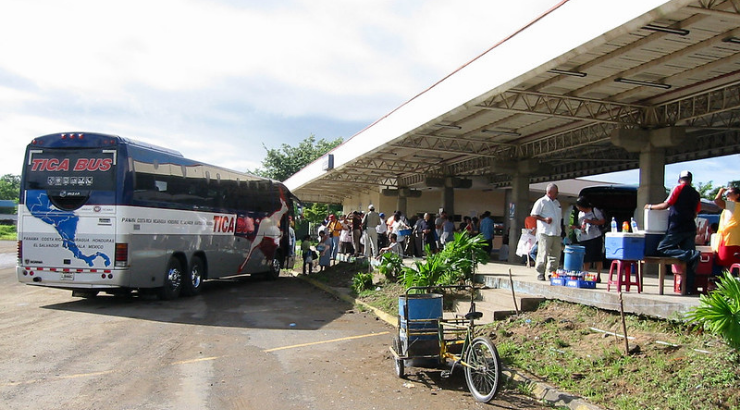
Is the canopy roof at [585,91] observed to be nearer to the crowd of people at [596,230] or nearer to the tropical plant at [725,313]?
the crowd of people at [596,230]

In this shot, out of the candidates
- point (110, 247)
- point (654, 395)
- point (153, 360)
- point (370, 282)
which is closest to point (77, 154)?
point (110, 247)

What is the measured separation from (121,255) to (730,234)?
1094cm

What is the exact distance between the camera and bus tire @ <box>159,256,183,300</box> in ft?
45.1

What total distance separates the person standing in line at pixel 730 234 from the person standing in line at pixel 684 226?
0.91 feet

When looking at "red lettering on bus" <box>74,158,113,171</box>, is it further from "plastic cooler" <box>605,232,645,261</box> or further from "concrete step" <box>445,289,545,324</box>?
"plastic cooler" <box>605,232,645,261</box>

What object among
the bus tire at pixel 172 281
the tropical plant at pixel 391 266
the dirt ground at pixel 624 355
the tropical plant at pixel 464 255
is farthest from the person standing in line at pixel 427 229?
the dirt ground at pixel 624 355

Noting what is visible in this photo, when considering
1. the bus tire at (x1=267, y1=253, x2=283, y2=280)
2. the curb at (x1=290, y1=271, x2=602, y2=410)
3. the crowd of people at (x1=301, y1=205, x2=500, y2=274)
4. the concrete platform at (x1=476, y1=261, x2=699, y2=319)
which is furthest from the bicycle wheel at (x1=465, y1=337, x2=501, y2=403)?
the bus tire at (x1=267, y1=253, x2=283, y2=280)

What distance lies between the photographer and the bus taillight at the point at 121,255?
39.4ft

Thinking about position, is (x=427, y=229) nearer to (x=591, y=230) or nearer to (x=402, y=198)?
(x=591, y=230)

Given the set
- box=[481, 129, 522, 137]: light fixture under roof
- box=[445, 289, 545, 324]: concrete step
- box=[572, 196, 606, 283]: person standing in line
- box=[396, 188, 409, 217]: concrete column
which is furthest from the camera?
box=[396, 188, 409, 217]: concrete column

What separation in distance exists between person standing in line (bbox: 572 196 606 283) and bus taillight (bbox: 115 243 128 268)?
30.1ft

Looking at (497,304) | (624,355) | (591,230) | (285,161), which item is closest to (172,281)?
(497,304)

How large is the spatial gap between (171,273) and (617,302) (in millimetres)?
10401

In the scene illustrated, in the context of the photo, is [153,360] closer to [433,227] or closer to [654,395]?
[654,395]
